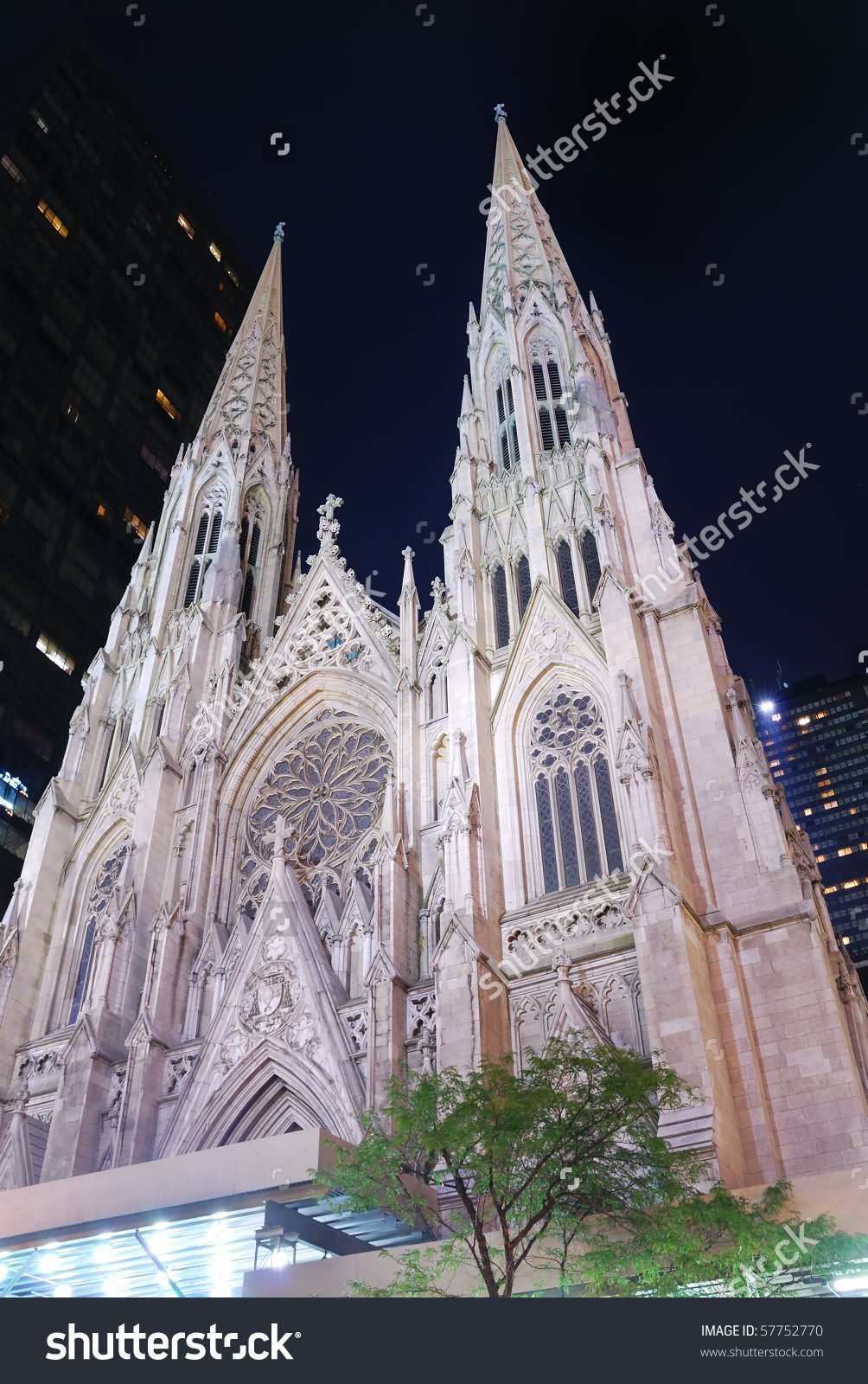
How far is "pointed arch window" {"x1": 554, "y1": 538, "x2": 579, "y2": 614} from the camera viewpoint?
31.4m

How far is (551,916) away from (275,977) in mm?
6705

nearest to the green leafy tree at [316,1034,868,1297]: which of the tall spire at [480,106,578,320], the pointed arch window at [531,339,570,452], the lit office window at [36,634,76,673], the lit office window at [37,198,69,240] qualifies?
the pointed arch window at [531,339,570,452]

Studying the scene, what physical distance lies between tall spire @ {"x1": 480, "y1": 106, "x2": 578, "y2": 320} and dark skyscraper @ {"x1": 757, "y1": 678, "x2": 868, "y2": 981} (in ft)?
235

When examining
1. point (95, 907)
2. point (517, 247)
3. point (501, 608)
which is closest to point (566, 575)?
point (501, 608)

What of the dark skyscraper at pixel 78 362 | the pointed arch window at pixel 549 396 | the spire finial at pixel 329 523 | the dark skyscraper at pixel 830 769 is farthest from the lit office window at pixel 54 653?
the dark skyscraper at pixel 830 769

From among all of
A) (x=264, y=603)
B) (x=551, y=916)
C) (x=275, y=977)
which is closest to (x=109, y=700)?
(x=264, y=603)

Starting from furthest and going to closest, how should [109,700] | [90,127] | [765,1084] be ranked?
[90,127]
[109,700]
[765,1084]

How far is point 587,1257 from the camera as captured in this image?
14.3 meters

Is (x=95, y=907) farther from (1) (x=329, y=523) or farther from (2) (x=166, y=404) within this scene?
(2) (x=166, y=404)

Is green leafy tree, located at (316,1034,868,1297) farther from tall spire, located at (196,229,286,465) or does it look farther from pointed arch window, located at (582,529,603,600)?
tall spire, located at (196,229,286,465)

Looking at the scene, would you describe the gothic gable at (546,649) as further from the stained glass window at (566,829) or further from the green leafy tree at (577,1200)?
the green leafy tree at (577,1200)

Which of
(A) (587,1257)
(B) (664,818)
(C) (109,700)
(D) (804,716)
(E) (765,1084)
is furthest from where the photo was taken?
(D) (804,716)

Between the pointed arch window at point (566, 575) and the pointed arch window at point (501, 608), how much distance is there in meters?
1.71
